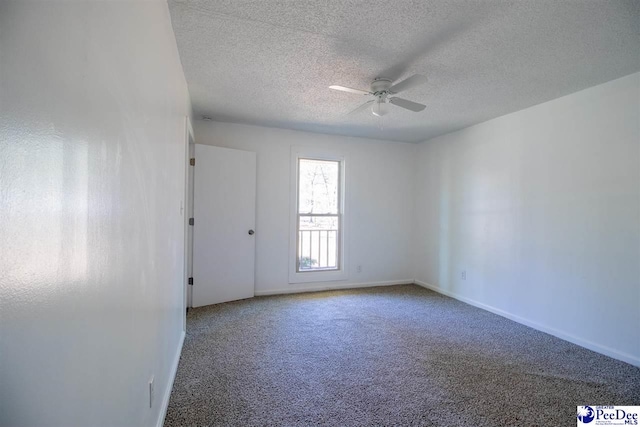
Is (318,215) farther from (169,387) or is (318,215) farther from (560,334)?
(560,334)

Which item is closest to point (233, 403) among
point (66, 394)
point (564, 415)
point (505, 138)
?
point (66, 394)

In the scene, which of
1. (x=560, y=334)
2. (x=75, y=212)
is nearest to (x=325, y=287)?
(x=560, y=334)

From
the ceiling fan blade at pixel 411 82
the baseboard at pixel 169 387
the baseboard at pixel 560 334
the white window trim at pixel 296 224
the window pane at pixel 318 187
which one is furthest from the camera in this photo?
the window pane at pixel 318 187

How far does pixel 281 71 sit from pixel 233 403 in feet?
8.22

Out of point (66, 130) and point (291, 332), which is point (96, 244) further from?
point (291, 332)

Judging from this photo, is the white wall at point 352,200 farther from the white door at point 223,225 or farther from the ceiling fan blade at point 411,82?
the ceiling fan blade at point 411,82

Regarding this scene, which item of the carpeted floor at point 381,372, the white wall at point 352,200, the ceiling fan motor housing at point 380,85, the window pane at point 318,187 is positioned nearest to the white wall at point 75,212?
the carpeted floor at point 381,372

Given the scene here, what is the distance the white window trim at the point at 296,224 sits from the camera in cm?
437

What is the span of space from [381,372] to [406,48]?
2418 millimetres

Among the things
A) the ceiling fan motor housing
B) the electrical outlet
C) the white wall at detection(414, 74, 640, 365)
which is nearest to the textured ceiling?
the ceiling fan motor housing

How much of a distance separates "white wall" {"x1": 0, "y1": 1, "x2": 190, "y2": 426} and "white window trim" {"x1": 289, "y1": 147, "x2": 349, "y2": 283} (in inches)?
118

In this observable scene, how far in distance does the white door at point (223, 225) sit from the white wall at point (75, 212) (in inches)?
93.6

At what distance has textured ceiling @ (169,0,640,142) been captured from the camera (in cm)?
174

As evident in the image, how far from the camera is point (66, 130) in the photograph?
2.04 feet
